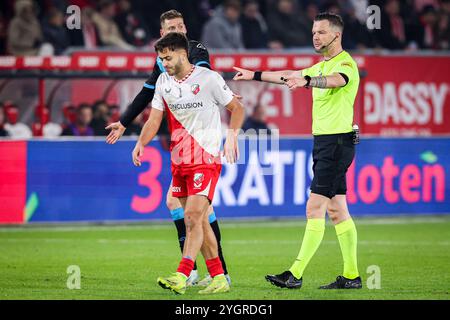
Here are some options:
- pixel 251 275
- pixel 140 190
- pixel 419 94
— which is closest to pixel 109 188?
pixel 140 190

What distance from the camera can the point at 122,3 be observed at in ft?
67.6

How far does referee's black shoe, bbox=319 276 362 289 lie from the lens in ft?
32.2

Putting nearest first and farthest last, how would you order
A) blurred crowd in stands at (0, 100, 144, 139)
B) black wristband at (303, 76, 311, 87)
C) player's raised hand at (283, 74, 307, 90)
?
player's raised hand at (283, 74, 307, 90) → black wristband at (303, 76, 311, 87) → blurred crowd in stands at (0, 100, 144, 139)

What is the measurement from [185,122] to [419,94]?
12494mm

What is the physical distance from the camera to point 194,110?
9.34 metres

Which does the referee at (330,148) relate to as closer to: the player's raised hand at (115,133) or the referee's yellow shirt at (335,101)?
the referee's yellow shirt at (335,101)

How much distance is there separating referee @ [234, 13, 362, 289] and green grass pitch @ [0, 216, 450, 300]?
24 cm

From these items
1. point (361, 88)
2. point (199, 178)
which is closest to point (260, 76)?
point (199, 178)

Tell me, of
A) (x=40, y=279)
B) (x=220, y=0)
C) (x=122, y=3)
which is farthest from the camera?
(x=220, y=0)

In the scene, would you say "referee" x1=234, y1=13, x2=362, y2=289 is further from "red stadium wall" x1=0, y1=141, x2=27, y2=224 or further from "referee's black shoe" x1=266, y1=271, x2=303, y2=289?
"red stadium wall" x1=0, y1=141, x2=27, y2=224

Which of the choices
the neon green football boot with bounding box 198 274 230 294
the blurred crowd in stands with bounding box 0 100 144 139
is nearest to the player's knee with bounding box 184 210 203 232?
the neon green football boot with bounding box 198 274 230 294

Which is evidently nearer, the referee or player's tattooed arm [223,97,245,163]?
player's tattooed arm [223,97,245,163]

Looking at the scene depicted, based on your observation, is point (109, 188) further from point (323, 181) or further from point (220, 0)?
point (220, 0)

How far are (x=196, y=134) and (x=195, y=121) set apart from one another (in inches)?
4.4
